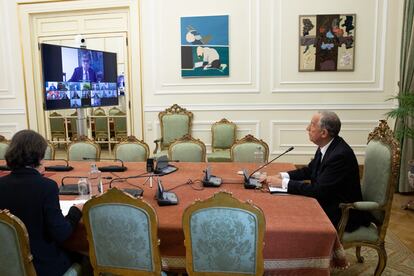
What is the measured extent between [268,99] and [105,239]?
365 centimetres

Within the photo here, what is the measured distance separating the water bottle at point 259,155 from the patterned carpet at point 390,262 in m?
1.09

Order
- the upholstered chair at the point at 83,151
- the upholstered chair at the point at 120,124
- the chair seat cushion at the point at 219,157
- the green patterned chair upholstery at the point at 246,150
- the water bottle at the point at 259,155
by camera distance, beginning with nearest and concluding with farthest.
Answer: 1. the water bottle at the point at 259,155
2. the green patterned chair upholstery at the point at 246,150
3. the upholstered chair at the point at 83,151
4. the chair seat cushion at the point at 219,157
5. the upholstered chair at the point at 120,124

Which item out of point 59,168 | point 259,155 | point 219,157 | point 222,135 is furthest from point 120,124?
point 259,155

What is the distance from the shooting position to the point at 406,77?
412 centimetres

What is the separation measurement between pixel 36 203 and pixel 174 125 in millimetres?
3414

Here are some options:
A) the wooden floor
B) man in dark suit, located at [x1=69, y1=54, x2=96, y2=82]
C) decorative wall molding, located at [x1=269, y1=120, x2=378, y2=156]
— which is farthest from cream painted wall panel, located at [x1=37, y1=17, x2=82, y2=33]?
the wooden floor

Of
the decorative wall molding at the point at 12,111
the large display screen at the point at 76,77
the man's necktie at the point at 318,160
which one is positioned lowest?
the man's necktie at the point at 318,160

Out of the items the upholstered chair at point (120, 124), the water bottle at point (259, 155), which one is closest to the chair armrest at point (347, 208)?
the water bottle at point (259, 155)

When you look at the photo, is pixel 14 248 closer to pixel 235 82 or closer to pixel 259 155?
pixel 259 155

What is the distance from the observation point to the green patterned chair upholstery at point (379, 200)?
2137 millimetres

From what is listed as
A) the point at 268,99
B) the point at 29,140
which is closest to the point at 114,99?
the point at 268,99

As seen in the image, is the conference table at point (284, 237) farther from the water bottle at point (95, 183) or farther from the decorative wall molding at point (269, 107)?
the decorative wall molding at point (269, 107)

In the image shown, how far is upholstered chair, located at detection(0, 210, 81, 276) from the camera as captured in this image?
1.46 metres

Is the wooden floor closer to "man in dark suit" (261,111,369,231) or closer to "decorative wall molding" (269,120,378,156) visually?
"decorative wall molding" (269,120,378,156)
